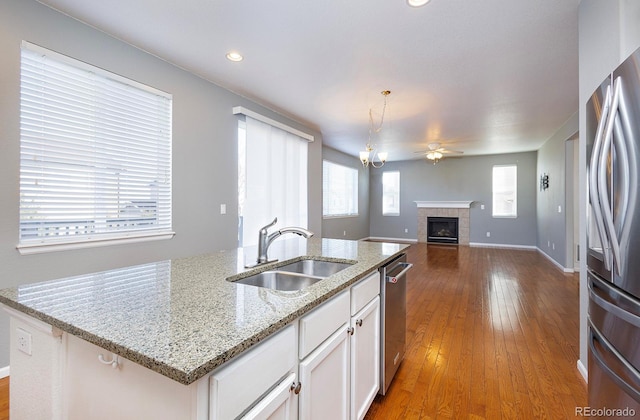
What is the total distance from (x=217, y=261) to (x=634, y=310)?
1.83 m

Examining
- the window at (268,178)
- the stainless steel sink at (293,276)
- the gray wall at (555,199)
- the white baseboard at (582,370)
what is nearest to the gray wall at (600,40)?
the white baseboard at (582,370)

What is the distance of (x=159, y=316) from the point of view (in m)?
0.88

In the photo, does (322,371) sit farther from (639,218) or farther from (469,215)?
(469,215)

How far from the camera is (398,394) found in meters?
1.91

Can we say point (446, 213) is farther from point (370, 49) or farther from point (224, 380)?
point (224, 380)

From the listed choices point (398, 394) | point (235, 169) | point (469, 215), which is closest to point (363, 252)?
point (398, 394)

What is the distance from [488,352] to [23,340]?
2895mm

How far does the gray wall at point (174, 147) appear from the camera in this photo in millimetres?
1984

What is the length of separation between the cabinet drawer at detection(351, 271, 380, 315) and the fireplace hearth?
769 cm

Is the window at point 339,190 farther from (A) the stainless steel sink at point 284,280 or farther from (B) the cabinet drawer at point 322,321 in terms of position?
(B) the cabinet drawer at point 322,321

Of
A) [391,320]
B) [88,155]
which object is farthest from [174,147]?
[391,320]

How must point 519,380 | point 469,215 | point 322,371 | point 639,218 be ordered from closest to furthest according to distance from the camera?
point 639,218 → point 322,371 → point 519,380 → point 469,215

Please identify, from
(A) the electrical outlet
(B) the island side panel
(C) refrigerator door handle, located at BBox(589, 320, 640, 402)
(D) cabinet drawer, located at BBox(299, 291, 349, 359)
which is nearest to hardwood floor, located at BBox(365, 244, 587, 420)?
(C) refrigerator door handle, located at BBox(589, 320, 640, 402)

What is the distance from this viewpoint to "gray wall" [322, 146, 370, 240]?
290 inches
